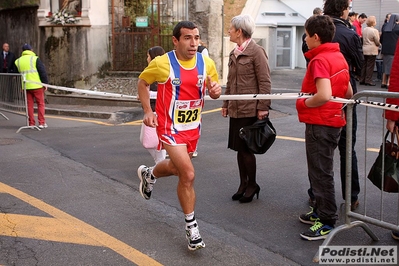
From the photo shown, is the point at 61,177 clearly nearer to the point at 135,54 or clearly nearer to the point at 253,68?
the point at 253,68

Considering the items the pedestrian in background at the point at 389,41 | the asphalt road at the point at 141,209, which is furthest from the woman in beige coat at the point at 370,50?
the asphalt road at the point at 141,209

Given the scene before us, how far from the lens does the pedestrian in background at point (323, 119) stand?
5352 mm

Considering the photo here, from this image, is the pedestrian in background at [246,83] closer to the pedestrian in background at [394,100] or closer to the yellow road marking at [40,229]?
the pedestrian in background at [394,100]

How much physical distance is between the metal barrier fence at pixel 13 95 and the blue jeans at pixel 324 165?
8.66 metres

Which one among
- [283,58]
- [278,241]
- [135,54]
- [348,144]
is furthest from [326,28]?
[283,58]

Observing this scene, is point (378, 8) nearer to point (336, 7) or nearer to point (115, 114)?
point (115, 114)

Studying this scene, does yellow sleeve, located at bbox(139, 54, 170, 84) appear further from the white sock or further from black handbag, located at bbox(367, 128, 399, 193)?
black handbag, located at bbox(367, 128, 399, 193)

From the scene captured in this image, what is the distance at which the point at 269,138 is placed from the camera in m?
6.39

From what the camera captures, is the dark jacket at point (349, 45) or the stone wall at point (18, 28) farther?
the stone wall at point (18, 28)

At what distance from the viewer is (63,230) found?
5.81 metres

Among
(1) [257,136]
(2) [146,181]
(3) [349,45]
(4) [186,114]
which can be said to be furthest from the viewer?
(1) [257,136]

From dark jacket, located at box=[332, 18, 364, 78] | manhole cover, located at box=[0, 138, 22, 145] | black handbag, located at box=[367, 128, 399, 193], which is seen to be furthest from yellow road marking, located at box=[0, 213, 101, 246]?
manhole cover, located at box=[0, 138, 22, 145]

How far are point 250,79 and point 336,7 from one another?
1.17 meters

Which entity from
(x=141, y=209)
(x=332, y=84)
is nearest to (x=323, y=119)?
(x=332, y=84)
